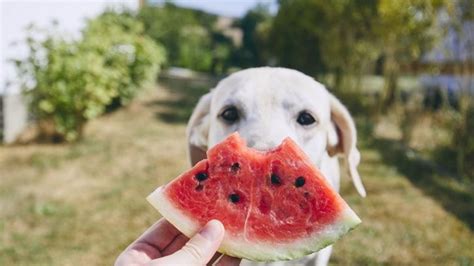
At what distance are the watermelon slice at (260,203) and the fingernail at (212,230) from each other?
3.6 inches

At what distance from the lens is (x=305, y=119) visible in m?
3.23

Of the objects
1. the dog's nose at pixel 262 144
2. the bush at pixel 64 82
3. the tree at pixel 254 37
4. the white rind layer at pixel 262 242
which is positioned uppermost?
the dog's nose at pixel 262 144

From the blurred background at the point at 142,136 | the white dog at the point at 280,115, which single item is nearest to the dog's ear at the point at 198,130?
the white dog at the point at 280,115

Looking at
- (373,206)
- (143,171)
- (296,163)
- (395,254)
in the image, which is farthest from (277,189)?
(143,171)

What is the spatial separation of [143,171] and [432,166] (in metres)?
5.30

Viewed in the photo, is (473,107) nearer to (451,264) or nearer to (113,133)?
(451,264)

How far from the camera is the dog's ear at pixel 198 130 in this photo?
12.1ft

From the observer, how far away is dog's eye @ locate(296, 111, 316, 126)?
10.5 ft

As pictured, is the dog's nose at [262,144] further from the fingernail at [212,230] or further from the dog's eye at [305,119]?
the dog's eye at [305,119]

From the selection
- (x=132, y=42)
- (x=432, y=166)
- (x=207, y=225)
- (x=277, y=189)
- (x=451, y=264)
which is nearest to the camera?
(x=207, y=225)

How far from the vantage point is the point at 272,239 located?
2.14m

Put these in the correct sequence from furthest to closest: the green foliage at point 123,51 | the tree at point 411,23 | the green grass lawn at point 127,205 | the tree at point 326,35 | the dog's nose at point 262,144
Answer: the tree at point 326,35, the green foliage at point 123,51, the tree at point 411,23, the green grass lawn at point 127,205, the dog's nose at point 262,144

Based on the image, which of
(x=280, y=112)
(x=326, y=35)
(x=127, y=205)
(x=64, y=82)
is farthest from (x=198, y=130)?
(x=326, y=35)

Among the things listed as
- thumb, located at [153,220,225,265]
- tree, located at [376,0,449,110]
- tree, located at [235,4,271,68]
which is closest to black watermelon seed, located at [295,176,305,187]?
thumb, located at [153,220,225,265]
